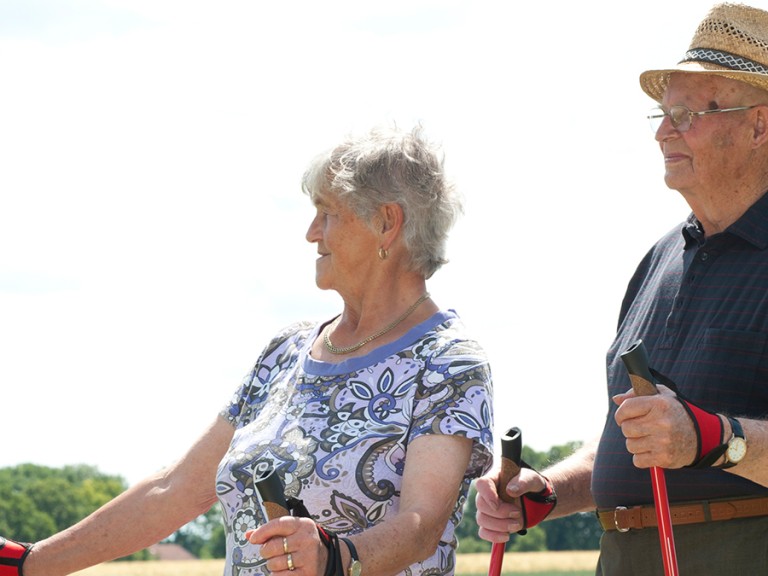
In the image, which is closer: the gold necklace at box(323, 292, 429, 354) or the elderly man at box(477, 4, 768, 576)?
the elderly man at box(477, 4, 768, 576)

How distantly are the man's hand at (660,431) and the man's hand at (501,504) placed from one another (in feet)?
2.48

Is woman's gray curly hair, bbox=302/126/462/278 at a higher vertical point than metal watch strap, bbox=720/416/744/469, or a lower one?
higher

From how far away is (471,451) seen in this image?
3.96 metres

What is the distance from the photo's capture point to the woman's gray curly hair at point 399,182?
13.6 feet

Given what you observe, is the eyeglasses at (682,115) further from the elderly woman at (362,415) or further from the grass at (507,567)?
the grass at (507,567)

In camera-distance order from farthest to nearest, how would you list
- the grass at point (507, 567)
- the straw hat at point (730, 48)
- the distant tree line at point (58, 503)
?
the distant tree line at point (58, 503)
the grass at point (507, 567)
the straw hat at point (730, 48)

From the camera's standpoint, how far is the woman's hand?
3426 millimetres

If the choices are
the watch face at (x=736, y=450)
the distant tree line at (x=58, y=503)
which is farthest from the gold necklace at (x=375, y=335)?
the distant tree line at (x=58, y=503)

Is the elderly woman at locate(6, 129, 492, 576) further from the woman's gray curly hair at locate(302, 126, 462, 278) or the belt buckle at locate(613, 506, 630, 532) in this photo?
the belt buckle at locate(613, 506, 630, 532)

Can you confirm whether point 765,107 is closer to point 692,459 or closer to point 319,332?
point 692,459

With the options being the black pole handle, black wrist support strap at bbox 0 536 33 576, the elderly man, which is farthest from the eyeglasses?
black wrist support strap at bbox 0 536 33 576

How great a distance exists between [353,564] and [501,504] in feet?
2.40

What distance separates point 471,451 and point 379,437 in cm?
28

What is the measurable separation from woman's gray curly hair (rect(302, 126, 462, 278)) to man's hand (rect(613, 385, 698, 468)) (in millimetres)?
1084
